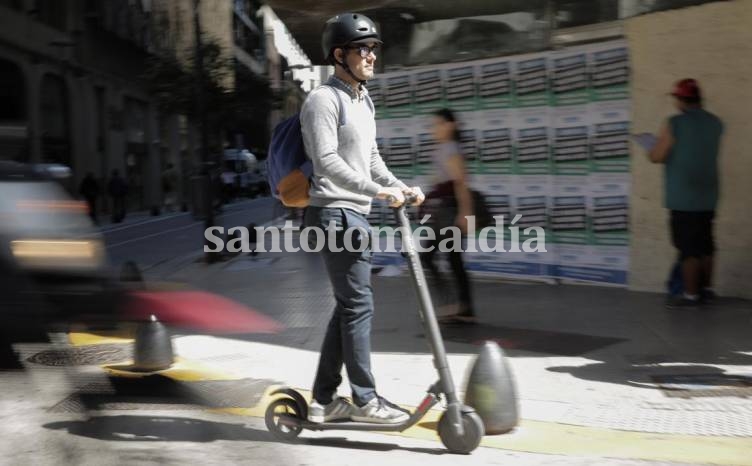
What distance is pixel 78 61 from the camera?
37094 millimetres

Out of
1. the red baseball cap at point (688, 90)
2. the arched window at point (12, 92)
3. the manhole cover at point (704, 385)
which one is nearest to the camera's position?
the manhole cover at point (704, 385)

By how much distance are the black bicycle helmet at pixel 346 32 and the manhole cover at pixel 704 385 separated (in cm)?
265

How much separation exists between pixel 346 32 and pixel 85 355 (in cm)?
203

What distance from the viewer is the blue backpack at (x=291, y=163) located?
4465 millimetres

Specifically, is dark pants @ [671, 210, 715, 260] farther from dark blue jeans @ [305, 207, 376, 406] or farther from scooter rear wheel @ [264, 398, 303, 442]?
scooter rear wheel @ [264, 398, 303, 442]

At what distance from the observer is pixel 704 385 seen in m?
5.59

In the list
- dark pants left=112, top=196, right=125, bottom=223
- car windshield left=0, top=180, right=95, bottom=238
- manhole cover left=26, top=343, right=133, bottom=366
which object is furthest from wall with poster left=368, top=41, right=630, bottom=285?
dark pants left=112, top=196, right=125, bottom=223

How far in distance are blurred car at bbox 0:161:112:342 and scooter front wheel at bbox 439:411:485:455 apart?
5.83 ft

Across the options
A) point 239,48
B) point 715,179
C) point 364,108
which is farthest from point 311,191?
point 239,48

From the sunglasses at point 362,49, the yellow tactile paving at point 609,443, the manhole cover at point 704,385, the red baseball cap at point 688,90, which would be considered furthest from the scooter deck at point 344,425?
the red baseball cap at point 688,90

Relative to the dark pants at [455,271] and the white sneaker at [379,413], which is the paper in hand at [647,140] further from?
the white sneaker at [379,413]

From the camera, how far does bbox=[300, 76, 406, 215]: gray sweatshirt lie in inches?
169

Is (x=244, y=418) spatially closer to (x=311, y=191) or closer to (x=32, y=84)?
(x=311, y=191)

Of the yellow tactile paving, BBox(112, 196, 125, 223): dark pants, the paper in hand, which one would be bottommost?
the yellow tactile paving
